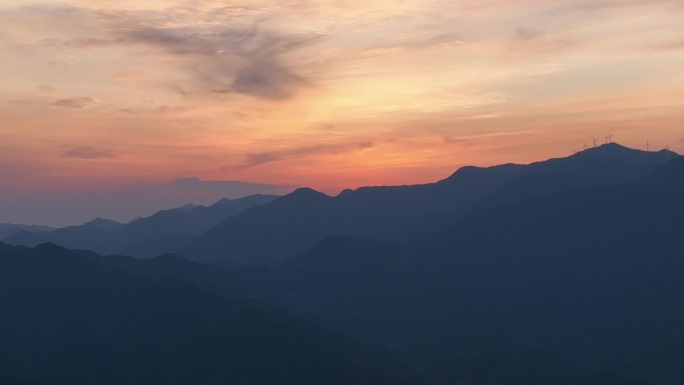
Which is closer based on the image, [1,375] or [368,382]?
[1,375]

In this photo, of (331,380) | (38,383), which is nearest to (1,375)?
(38,383)

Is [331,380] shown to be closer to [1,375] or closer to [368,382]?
[368,382]

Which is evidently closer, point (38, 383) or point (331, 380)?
point (38, 383)

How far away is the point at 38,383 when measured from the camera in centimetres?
18725

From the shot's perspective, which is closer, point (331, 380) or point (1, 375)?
point (1, 375)

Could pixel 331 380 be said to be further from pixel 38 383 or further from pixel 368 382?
pixel 38 383

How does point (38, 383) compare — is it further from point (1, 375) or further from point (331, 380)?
point (331, 380)

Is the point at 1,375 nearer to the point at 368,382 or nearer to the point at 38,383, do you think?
the point at 38,383

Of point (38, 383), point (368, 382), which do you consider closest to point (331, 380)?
point (368, 382)

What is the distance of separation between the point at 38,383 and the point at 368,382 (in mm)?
87955

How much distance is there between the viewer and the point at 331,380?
199625 millimetres

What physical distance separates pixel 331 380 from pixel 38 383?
3065 inches

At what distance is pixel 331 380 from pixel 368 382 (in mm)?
10376

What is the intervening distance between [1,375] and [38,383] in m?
9.37
